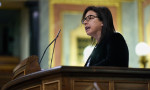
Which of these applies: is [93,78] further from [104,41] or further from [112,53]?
[104,41]

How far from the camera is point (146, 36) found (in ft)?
32.1

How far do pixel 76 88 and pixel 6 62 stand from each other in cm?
1009

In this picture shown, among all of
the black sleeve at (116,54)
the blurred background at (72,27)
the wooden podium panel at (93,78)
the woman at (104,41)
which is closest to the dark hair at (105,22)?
the woman at (104,41)

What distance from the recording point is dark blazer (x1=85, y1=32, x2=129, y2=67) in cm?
321

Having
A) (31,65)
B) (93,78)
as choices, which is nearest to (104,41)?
(93,78)

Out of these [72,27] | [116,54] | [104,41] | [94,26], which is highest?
[72,27]

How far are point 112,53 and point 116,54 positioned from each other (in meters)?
0.03

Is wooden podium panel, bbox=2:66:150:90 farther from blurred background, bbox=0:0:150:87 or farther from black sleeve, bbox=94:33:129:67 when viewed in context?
blurred background, bbox=0:0:150:87

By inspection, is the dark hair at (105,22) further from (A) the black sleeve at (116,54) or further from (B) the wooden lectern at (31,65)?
(B) the wooden lectern at (31,65)

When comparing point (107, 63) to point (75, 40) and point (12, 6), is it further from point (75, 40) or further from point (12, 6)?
point (12, 6)

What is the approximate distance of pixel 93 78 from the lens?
300cm

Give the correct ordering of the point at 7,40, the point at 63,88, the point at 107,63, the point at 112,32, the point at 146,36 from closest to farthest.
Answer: the point at 63,88 < the point at 107,63 < the point at 112,32 < the point at 146,36 < the point at 7,40

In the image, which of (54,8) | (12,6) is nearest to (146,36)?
(54,8)

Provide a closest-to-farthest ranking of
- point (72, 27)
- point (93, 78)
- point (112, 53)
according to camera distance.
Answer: point (93, 78) < point (112, 53) < point (72, 27)
